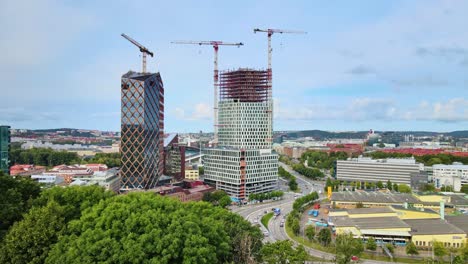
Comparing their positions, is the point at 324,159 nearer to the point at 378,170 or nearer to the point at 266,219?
the point at 378,170

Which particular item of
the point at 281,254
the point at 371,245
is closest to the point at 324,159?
the point at 371,245

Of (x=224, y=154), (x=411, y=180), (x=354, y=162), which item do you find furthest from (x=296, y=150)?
(x=224, y=154)

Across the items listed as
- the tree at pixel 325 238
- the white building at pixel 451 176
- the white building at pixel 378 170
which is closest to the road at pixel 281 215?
the tree at pixel 325 238

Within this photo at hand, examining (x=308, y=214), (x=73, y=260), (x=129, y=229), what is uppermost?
(x=129, y=229)

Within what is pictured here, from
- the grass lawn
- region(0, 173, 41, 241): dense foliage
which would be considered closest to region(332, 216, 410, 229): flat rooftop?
the grass lawn

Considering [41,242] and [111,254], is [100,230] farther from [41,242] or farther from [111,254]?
[41,242]
